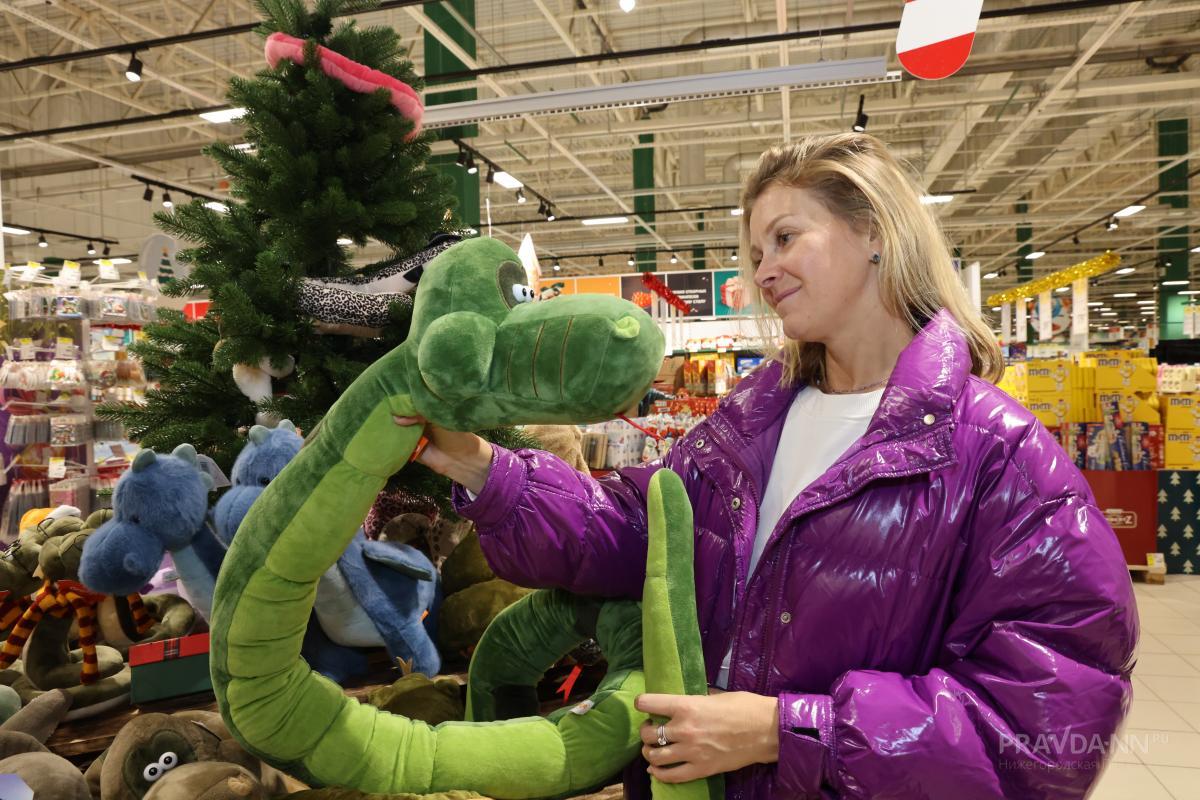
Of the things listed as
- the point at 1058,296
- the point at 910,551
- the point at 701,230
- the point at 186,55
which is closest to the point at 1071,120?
the point at 1058,296

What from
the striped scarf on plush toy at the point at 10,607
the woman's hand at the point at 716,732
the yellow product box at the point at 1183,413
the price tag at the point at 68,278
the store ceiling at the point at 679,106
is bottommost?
the striped scarf on plush toy at the point at 10,607

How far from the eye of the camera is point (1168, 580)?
5309 millimetres

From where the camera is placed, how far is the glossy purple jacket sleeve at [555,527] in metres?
1.03

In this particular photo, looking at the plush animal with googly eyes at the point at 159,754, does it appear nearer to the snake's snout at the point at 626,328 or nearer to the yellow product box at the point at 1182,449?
the snake's snout at the point at 626,328

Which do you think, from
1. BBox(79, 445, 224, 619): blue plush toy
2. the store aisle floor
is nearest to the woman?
BBox(79, 445, 224, 619): blue plush toy

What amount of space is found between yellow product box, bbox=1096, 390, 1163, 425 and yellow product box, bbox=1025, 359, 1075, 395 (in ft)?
0.88

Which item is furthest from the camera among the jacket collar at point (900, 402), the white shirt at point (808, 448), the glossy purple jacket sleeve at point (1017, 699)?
the white shirt at point (808, 448)

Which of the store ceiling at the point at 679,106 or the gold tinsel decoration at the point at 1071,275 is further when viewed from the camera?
the gold tinsel decoration at the point at 1071,275

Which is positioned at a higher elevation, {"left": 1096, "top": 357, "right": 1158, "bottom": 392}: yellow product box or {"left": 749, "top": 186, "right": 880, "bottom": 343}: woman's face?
{"left": 749, "top": 186, "right": 880, "bottom": 343}: woman's face

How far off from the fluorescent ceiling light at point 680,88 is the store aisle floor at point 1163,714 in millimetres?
3252

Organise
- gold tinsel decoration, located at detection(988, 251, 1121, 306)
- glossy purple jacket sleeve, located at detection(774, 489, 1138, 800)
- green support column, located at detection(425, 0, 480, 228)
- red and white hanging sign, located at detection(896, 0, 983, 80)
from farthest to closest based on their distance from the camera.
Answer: gold tinsel decoration, located at detection(988, 251, 1121, 306) → green support column, located at detection(425, 0, 480, 228) → red and white hanging sign, located at detection(896, 0, 983, 80) → glossy purple jacket sleeve, located at detection(774, 489, 1138, 800)

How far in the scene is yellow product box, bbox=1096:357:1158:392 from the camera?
5484 millimetres

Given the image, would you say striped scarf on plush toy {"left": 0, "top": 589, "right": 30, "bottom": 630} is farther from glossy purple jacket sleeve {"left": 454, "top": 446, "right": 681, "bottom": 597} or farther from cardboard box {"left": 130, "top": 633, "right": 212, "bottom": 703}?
glossy purple jacket sleeve {"left": 454, "top": 446, "right": 681, "bottom": 597}

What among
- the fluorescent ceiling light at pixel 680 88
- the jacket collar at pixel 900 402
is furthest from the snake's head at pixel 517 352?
the fluorescent ceiling light at pixel 680 88
